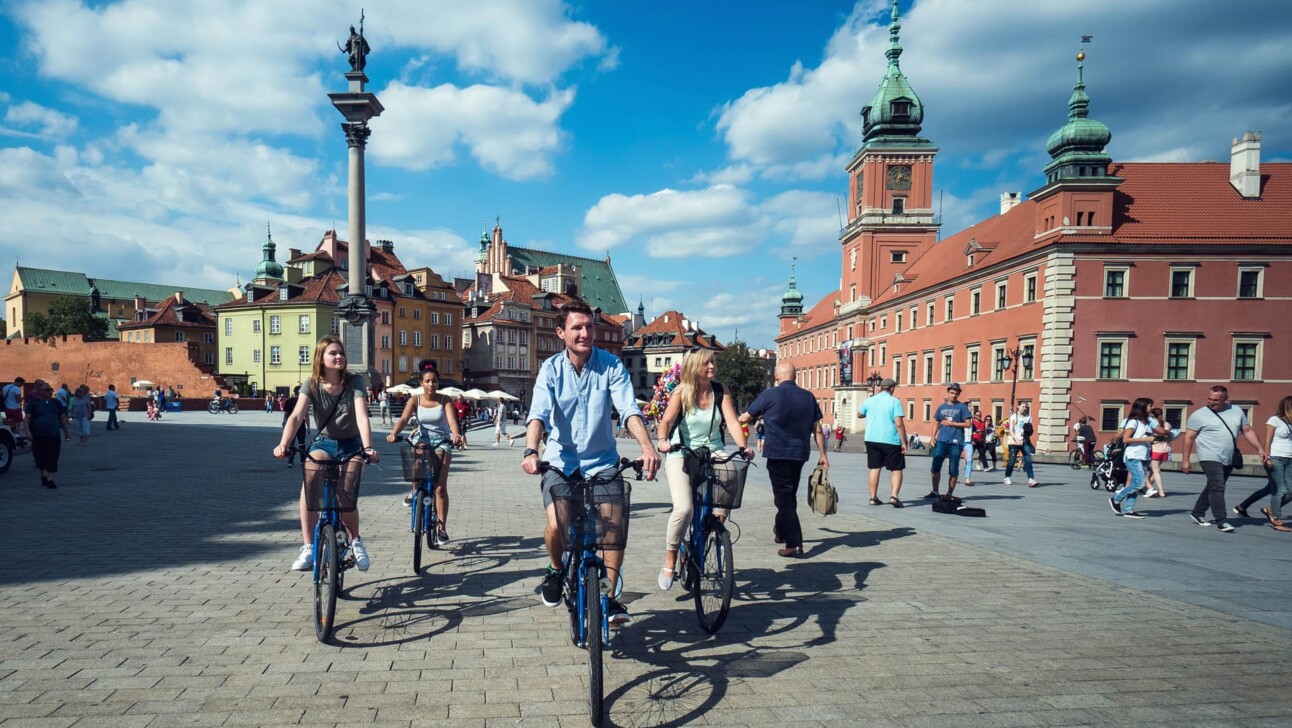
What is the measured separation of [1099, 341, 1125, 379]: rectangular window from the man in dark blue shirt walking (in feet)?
118

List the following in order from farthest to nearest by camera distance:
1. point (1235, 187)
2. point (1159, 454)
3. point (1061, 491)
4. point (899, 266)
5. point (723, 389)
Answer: point (899, 266)
point (1235, 187)
point (1061, 491)
point (1159, 454)
point (723, 389)

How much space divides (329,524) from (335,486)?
27cm

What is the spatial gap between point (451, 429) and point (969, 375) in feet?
140

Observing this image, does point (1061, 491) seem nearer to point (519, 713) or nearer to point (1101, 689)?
point (1101, 689)

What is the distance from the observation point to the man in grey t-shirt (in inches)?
356

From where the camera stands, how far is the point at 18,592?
5.71 meters

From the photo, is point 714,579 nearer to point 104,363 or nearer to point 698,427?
point 698,427

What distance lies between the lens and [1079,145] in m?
39.1

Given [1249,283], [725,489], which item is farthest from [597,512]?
[1249,283]

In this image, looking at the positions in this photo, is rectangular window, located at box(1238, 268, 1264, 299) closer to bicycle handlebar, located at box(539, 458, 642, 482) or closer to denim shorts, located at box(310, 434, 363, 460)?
bicycle handlebar, located at box(539, 458, 642, 482)

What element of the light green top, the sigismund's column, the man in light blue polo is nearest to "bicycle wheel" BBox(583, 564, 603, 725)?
the light green top

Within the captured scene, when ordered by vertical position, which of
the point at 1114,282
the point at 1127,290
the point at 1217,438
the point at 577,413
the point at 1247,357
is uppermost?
the point at 1114,282

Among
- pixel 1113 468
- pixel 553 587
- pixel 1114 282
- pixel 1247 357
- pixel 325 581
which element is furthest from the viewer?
pixel 1114 282

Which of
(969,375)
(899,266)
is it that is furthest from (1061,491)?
(899,266)
